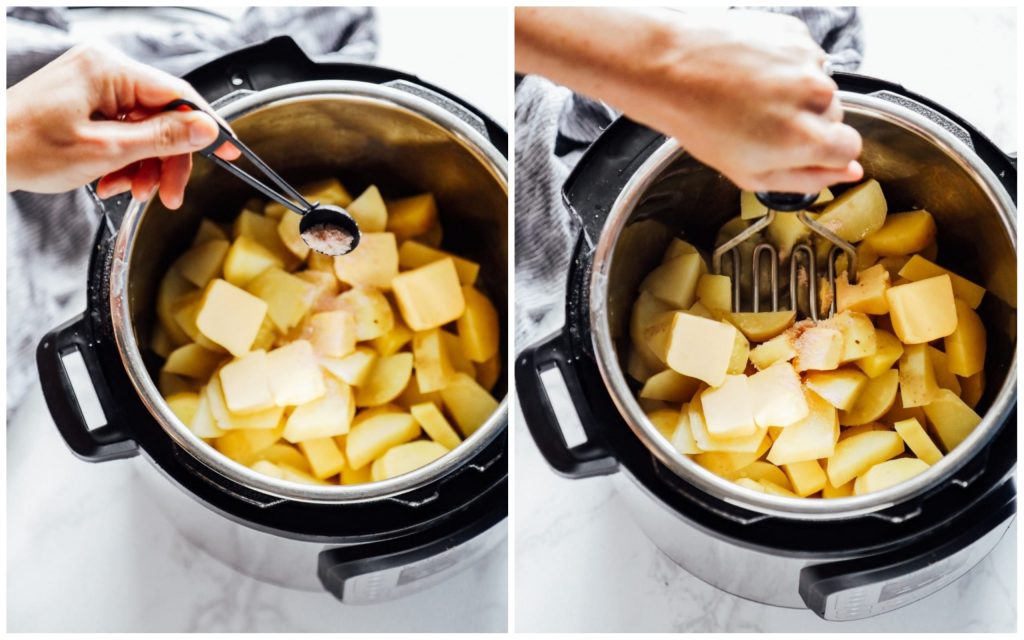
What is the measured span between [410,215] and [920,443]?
56 cm

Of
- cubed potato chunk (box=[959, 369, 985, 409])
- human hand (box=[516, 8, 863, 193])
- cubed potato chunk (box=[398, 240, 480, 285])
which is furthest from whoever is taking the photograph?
cubed potato chunk (box=[398, 240, 480, 285])

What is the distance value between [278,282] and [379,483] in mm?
275

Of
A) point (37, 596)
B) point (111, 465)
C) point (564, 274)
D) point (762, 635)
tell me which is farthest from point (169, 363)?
point (762, 635)

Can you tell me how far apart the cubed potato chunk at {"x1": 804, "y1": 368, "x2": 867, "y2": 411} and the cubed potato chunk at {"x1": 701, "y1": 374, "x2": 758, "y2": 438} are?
0.07 m

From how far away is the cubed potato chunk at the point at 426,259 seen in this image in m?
1.04

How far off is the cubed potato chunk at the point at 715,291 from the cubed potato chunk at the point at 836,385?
102 mm

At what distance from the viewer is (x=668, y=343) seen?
88cm

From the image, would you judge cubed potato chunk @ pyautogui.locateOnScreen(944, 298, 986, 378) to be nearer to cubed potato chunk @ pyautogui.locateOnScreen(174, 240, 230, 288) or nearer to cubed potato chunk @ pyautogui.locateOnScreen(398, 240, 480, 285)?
cubed potato chunk @ pyautogui.locateOnScreen(398, 240, 480, 285)

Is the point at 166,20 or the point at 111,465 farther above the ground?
the point at 166,20

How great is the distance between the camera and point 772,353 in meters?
0.88

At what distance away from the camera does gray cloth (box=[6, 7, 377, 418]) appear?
0.99 meters

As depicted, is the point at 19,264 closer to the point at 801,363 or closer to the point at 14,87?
the point at 14,87

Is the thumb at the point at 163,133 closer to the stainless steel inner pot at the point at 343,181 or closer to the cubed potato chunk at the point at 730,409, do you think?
the stainless steel inner pot at the point at 343,181

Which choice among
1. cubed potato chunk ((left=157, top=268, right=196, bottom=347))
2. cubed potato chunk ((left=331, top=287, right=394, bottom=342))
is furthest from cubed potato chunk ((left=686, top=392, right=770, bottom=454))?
cubed potato chunk ((left=157, top=268, right=196, bottom=347))
